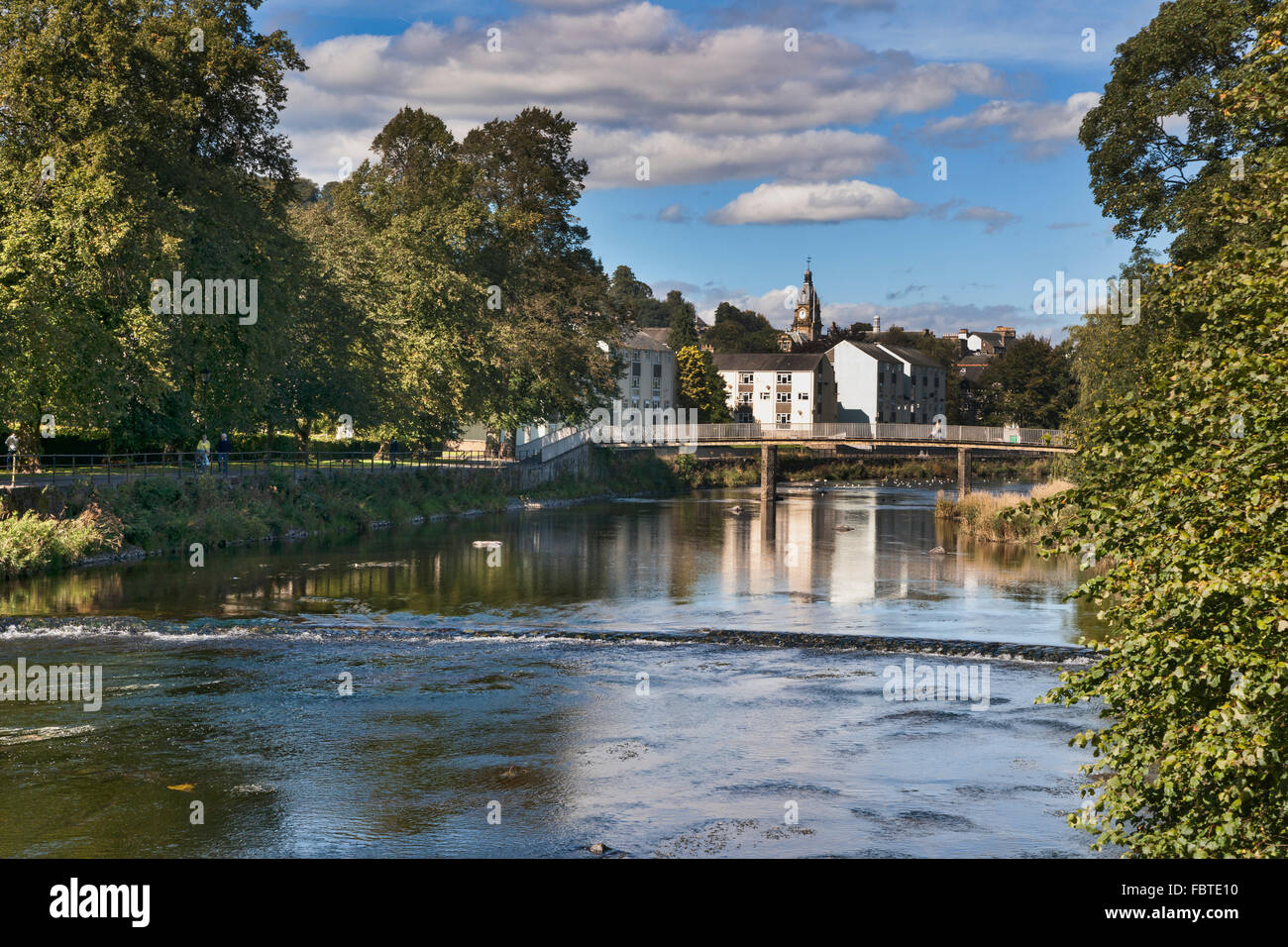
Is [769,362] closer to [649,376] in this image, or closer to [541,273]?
[649,376]

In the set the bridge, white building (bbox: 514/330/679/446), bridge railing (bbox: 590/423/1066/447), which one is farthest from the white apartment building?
the bridge

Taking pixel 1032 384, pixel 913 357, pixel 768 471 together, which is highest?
pixel 913 357

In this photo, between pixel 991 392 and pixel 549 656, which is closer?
pixel 549 656

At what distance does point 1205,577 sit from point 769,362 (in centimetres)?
13613

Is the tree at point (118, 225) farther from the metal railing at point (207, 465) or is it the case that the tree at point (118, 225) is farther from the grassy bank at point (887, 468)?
the grassy bank at point (887, 468)

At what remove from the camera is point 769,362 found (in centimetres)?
14388

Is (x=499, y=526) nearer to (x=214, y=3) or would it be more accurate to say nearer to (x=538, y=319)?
(x=538, y=319)

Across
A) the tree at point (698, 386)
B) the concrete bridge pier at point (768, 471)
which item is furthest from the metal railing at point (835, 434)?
the tree at point (698, 386)

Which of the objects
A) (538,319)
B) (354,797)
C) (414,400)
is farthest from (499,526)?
(354,797)

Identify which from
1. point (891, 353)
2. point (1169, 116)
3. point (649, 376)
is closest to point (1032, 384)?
point (891, 353)

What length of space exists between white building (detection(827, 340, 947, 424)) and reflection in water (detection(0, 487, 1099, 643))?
86798 mm

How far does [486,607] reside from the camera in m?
33.2

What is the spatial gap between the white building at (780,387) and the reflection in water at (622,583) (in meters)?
82.9

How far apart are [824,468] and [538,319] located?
130 ft
